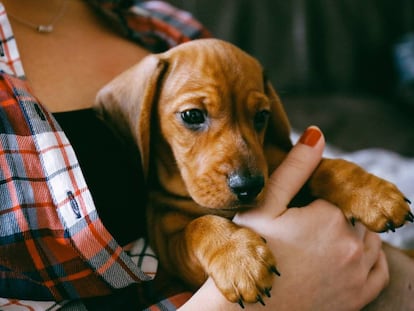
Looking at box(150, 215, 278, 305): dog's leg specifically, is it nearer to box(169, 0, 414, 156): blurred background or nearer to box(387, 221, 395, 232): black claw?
box(387, 221, 395, 232): black claw

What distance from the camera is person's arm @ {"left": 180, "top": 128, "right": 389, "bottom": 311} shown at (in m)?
0.94

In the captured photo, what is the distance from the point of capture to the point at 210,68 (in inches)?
43.6

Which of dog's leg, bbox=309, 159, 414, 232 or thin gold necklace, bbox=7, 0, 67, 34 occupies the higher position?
thin gold necklace, bbox=7, 0, 67, 34

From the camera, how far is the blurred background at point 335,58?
2535 mm

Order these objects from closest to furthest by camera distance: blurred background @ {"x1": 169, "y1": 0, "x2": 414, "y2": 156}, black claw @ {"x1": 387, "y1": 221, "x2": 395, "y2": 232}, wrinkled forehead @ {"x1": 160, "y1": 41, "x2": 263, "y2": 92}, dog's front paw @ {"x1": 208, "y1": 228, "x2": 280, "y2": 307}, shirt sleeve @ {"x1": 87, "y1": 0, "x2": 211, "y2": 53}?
dog's front paw @ {"x1": 208, "y1": 228, "x2": 280, "y2": 307}, black claw @ {"x1": 387, "y1": 221, "x2": 395, "y2": 232}, wrinkled forehead @ {"x1": 160, "y1": 41, "x2": 263, "y2": 92}, shirt sleeve @ {"x1": 87, "y1": 0, "x2": 211, "y2": 53}, blurred background @ {"x1": 169, "y1": 0, "x2": 414, "y2": 156}

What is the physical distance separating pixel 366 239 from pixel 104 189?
607 mm

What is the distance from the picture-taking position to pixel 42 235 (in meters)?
0.90

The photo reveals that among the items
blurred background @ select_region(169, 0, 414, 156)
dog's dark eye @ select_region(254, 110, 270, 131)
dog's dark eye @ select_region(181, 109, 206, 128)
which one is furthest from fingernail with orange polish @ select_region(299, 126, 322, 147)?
blurred background @ select_region(169, 0, 414, 156)

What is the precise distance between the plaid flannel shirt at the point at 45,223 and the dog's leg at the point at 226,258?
9cm

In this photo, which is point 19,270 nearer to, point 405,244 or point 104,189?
point 104,189

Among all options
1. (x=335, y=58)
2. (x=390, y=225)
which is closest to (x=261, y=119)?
(x=390, y=225)

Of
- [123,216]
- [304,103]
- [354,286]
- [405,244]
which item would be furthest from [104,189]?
[304,103]

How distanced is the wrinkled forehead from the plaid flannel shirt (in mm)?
320

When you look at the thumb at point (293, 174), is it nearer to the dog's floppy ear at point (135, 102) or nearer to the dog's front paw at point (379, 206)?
the dog's front paw at point (379, 206)
